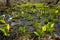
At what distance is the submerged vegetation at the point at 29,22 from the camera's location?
4.74 meters

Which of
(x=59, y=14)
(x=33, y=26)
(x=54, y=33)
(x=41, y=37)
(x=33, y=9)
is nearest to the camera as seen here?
(x=41, y=37)

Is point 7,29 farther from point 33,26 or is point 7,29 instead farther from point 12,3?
point 12,3

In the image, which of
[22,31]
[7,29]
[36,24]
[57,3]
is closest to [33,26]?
[36,24]

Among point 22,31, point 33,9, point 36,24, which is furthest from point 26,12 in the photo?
point 22,31

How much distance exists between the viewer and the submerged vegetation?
15.5 feet

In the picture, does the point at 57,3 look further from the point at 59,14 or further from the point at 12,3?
the point at 12,3

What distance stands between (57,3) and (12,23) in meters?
3.26

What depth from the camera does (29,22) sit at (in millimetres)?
5738

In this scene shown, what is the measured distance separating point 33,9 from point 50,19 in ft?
4.86

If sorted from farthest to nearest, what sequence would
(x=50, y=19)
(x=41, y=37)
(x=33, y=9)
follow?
(x=33, y=9), (x=50, y=19), (x=41, y=37)

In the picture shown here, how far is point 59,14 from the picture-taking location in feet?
21.1

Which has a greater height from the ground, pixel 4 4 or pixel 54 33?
pixel 4 4

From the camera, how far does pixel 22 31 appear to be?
4805mm

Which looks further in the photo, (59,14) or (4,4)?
(4,4)
